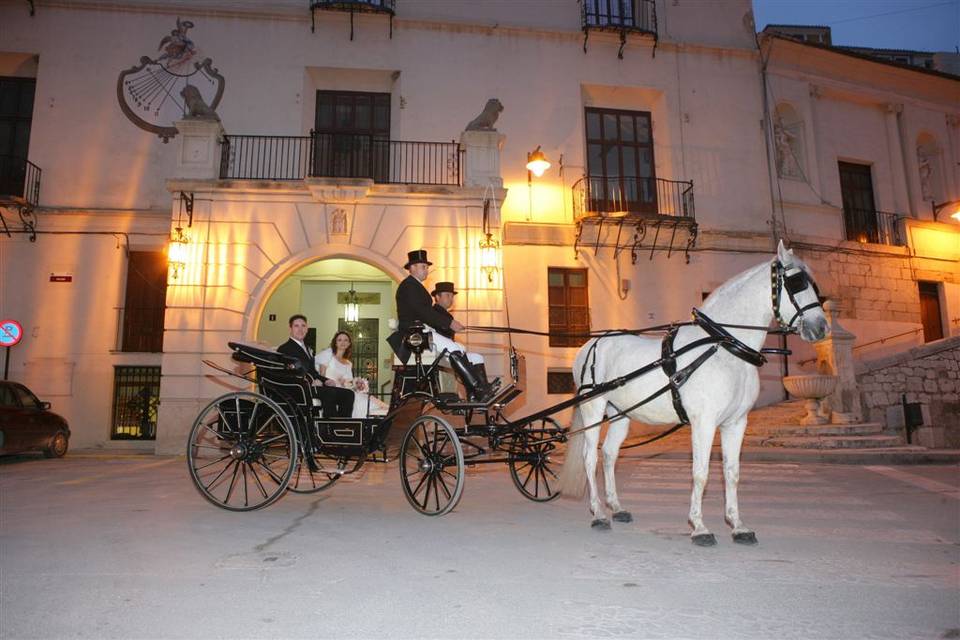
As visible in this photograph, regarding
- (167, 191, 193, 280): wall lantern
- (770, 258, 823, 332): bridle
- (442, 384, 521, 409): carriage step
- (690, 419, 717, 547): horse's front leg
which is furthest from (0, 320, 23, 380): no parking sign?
(770, 258, 823, 332): bridle

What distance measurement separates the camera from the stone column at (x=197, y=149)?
1164 centimetres

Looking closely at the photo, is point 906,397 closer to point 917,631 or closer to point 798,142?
point 798,142

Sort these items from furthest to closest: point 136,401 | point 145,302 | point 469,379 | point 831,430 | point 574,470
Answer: point 145,302 < point 136,401 < point 831,430 < point 574,470 < point 469,379

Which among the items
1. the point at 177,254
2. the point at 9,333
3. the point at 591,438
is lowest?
the point at 591,438

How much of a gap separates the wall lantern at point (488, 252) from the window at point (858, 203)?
11.8 meters

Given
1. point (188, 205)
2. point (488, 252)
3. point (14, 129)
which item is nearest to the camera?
point (188, 205)

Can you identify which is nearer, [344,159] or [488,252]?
[488,252]

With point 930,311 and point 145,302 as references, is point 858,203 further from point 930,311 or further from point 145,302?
point 145,302

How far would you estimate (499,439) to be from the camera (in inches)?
205

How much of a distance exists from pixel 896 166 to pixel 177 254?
2014 cm

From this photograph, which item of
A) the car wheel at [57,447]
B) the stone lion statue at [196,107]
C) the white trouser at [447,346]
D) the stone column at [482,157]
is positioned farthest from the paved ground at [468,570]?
the stone lion statue at [196,107]

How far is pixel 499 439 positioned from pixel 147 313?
452 inches

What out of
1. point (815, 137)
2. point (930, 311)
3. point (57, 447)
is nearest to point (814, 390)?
point (815, 137)

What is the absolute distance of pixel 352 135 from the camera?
46.1ft
